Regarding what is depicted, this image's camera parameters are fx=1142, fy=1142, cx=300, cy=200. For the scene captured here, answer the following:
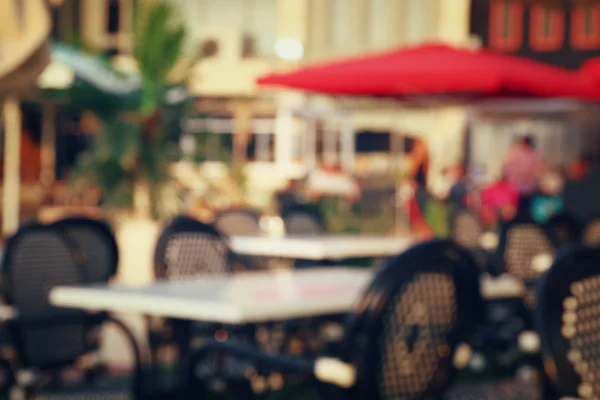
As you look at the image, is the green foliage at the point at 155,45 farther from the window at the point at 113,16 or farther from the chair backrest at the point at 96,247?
the window at the point at 113,16

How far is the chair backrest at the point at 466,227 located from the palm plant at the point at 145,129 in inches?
150

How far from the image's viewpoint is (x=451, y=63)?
1109 centimetres

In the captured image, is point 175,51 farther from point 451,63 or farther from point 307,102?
point 307,102

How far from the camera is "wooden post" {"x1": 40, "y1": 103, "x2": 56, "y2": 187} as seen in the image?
25203mm

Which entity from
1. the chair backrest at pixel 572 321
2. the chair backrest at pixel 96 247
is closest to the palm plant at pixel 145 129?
the chair backrest at pixel 96 247

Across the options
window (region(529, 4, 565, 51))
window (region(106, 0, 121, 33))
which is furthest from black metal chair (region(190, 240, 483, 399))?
window (region(529, 4, 565, 51))

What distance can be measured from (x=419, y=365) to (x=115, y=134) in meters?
10.7

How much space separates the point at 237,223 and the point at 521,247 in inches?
80.0

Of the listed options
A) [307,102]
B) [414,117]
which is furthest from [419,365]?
[414,117]

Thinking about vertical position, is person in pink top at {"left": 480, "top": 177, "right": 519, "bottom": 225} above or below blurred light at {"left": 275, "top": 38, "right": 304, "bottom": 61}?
below

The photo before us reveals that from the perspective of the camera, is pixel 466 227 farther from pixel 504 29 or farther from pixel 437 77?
pixel 504 29

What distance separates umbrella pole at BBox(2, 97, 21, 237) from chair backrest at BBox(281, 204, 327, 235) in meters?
8.61

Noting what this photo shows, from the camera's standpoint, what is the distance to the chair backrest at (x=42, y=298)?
3902 millimetres

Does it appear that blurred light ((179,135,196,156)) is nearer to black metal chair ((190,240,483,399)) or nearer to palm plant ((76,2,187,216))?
palm plant ((76,2,187,216))
